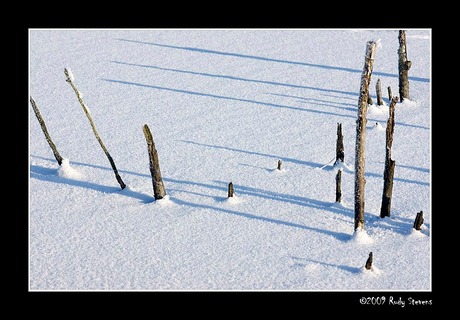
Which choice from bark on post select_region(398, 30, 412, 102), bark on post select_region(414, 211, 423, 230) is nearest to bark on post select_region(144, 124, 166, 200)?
bark on post select_region(414, 211, 423, 230)

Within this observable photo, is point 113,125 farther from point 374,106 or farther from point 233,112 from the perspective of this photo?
point 374,106

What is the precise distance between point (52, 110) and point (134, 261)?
29.9 ft

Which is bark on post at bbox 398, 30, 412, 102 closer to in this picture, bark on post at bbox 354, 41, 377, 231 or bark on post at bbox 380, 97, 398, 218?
bark on post at bbox 380, 97, 398, 218

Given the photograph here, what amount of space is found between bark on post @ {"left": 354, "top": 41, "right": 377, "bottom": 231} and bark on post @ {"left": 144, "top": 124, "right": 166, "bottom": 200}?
Answer: 3685mm

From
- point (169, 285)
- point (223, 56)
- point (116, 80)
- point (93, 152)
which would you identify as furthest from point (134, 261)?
point (223, 56)

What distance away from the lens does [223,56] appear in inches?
803

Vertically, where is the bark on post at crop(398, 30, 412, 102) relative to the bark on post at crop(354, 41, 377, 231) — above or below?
above

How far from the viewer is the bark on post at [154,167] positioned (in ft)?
27.0

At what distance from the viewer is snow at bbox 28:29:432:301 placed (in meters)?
7.16

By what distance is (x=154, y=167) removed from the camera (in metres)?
8.58

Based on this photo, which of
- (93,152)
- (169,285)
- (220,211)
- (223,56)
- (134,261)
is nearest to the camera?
(169,285)

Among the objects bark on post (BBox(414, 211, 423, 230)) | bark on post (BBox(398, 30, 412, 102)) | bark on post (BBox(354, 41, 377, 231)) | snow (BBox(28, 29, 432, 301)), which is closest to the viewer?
bark on post (BBox(354, 41, 377, 231))

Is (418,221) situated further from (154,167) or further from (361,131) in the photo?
(154,167)

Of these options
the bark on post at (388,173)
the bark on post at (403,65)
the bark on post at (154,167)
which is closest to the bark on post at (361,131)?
the bark on post at (388,173)
